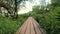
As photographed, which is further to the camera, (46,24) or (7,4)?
(7,4)

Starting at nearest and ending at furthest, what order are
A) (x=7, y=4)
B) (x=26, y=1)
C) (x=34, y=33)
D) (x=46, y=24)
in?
1. (x=46, y=24)
2. (x=34, y=33)
3. (x=7, y=4)
4. (x=26, y=1)

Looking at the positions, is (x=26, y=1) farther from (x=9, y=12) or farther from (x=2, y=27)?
(x=2, y=27)

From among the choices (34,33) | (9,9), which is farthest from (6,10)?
(34,33)

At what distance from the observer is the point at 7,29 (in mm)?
2805

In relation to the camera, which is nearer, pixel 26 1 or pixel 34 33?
pixel 34 33

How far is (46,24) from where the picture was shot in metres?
3.04

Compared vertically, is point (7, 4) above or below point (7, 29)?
above

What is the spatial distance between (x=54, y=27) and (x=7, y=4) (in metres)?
2.33

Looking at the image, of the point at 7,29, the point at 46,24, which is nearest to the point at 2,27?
the point at 7,29

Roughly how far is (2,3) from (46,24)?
5.90 feet

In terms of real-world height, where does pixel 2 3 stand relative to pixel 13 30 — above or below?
above

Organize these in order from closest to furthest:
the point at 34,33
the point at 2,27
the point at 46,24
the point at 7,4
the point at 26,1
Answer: the point at 2,27 < the point at 46,24 < the point at 34,33 < the point at 7,4 < the point at 26,1

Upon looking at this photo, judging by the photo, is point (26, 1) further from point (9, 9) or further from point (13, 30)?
point (13, 30)

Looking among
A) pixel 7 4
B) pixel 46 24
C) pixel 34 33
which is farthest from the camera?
pixel 7 4
